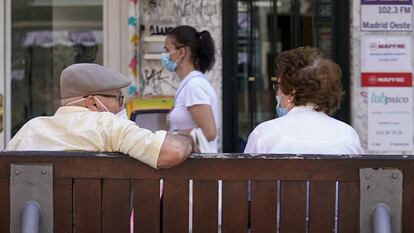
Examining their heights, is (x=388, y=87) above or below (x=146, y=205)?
above

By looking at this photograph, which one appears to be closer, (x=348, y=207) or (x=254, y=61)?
(x=348, y=207)

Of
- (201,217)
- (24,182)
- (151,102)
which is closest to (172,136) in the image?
(201,217)

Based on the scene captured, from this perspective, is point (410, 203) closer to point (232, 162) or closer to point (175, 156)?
point (232, 162)

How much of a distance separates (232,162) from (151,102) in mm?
3106

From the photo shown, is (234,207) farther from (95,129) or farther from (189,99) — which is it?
(189,99)

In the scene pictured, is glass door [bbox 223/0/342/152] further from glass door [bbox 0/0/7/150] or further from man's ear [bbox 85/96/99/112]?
man's ear [bbox 85/96/99/112]

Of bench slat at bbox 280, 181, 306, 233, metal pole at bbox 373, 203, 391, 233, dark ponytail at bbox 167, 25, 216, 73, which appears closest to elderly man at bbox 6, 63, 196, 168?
bench slat at bbox 280, 181, 306, 233

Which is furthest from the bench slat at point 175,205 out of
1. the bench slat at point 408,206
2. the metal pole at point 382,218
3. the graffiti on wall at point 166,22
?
the graffiti on wall at point 166,22

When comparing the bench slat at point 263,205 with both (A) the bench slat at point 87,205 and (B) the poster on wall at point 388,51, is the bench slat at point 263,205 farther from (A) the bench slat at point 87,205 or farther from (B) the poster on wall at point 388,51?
(B) the poster on wall at point 388,51

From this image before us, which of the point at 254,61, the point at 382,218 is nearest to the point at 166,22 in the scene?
the point at 254,61

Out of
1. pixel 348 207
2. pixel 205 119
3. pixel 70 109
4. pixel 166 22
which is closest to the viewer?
pixel 348 207

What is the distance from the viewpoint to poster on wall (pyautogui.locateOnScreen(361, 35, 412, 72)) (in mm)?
6320

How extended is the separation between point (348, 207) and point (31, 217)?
3.78 feet

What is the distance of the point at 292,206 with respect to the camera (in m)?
2.97
